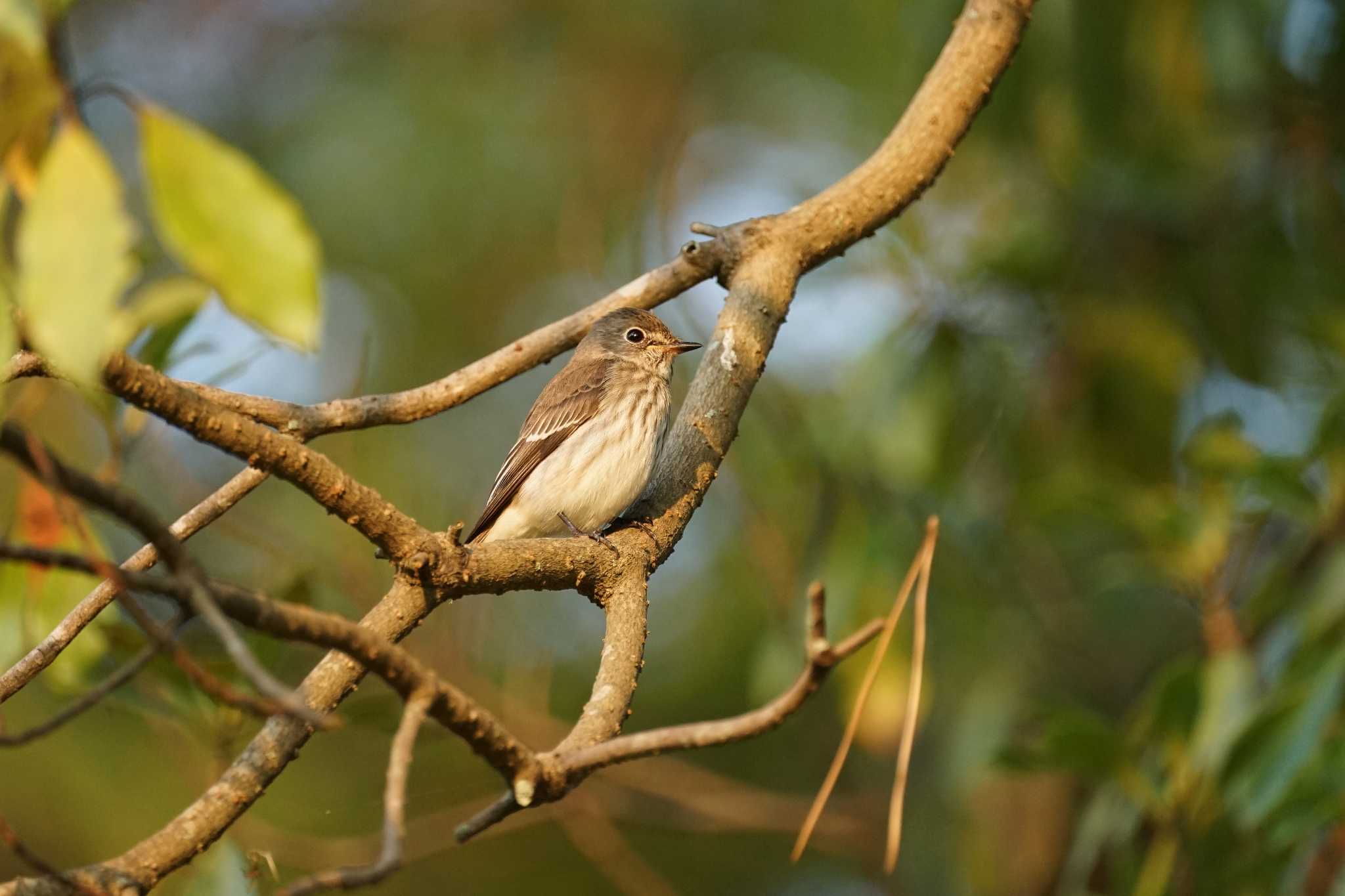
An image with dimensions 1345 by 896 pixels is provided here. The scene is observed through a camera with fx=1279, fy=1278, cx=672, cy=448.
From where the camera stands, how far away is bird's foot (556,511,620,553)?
3203mm

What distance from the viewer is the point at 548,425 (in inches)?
213

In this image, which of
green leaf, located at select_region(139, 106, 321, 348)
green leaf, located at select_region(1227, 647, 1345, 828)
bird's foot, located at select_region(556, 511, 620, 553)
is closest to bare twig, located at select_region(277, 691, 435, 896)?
green leaf, located at select_region(139, 106, 321, 348)

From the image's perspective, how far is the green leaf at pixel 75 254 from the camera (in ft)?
3.55

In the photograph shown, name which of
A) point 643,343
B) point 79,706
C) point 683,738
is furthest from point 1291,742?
point 79,706

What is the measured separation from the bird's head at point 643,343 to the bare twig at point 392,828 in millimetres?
3683

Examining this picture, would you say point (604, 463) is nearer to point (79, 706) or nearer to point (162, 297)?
point (162, 297)

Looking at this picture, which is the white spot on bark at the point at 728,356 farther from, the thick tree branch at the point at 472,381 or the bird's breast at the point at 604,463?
the bird's breast at the point at 604,463

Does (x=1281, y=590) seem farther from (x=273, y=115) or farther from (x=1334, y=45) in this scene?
(x=273, y=115)

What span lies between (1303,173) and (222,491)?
518 cm

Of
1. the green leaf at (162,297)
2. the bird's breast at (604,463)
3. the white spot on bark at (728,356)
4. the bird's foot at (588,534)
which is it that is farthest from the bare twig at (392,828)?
the bird's breast at (604,463)

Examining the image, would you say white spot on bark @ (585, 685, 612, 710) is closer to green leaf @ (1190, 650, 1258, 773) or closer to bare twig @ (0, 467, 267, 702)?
bare twig @ (0, 467, 267, 702)

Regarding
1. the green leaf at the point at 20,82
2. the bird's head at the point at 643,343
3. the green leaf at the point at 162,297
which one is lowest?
the green leaf at the point at 20,82

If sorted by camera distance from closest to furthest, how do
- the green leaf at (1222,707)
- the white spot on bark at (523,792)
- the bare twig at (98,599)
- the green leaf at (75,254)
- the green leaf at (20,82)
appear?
the green leaf at (75,254) → the green leaf at (20,82) → the white spot on bark at (523,792) → the bare twig at (98,599) → the green leaf at (1222,707)

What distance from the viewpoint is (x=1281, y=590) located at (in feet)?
15.9
